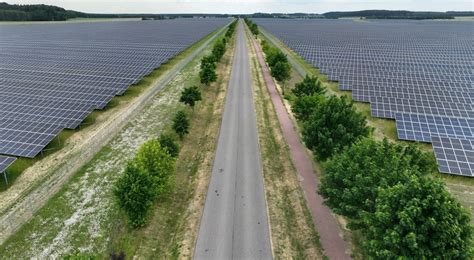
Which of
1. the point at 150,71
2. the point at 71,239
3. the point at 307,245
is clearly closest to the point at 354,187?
the point at 307,245

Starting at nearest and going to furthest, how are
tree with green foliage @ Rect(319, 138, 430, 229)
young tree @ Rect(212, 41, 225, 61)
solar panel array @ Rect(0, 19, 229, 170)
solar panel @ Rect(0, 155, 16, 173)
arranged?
tree with green foliage @ Rect(319, 138, 430, 229) < solar panel @ Rect(0, 155, 16, 173) < solar panel array @ Rect(0, 19, 229, 170) < young tree @ Rect(212, 41, 225, 61)

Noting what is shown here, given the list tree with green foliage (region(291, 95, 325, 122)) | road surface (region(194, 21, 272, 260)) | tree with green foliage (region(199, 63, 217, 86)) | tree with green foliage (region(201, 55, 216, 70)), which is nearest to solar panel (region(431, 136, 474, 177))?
tree with green foliage (region(291, 95, 325, 122))

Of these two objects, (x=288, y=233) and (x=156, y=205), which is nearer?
(x=288, y=233)

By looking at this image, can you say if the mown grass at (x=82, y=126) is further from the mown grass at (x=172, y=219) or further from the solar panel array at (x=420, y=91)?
the solar panel array at (x=420, y=91)

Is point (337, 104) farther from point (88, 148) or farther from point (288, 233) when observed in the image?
point (88, 148)

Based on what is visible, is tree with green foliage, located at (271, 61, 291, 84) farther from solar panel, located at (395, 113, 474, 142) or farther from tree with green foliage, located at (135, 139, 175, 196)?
tree with green foliage, located at (135, 139, 175, 196)

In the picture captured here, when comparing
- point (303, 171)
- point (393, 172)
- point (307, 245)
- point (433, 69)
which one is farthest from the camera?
point (433, 69)

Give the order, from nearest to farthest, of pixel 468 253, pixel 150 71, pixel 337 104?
1. pixel 468 253
2. pixel 337 104
3. pixel 150 71

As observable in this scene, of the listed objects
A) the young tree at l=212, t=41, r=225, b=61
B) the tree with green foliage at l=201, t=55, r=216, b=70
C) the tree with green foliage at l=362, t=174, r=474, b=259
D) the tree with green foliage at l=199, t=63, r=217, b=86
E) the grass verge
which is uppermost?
the young tree at l=212, t=41, r=225, b=61

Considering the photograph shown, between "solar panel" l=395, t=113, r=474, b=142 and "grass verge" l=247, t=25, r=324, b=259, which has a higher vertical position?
"solar panel" l=395, t=113, r=474, b=142
